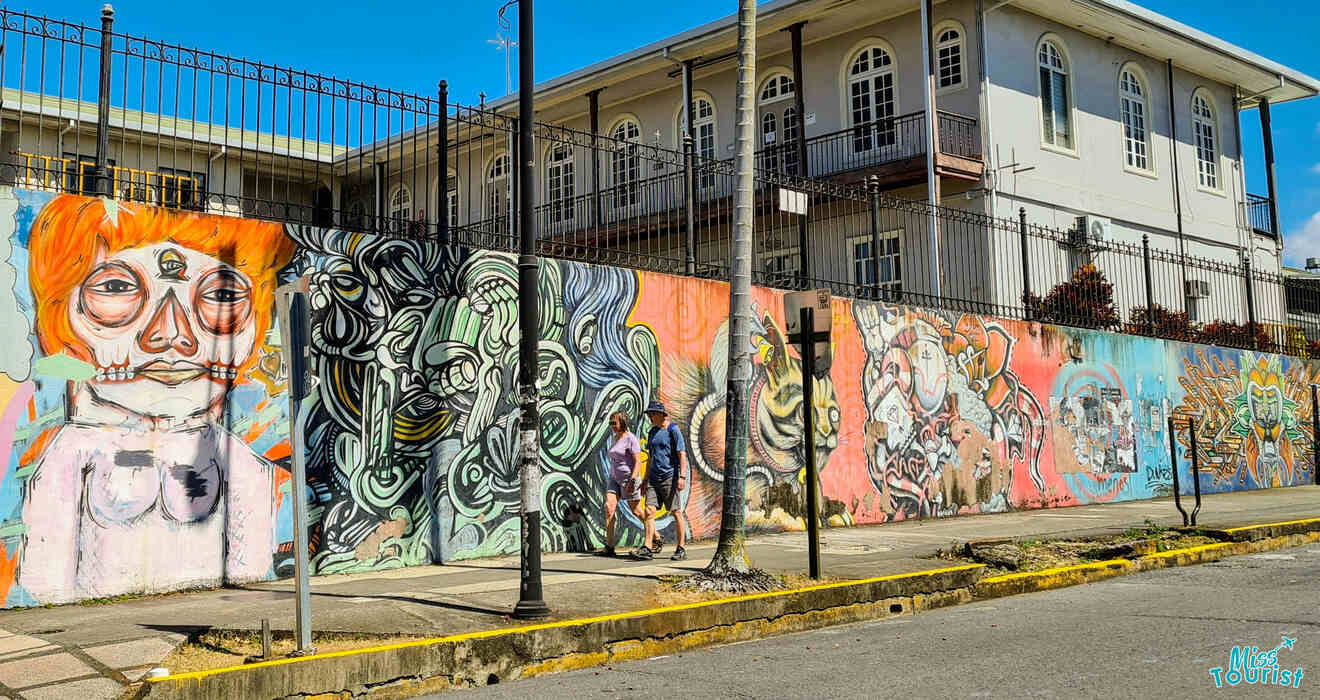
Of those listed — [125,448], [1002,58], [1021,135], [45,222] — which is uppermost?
[1002,58]

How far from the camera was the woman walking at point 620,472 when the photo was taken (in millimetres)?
10594

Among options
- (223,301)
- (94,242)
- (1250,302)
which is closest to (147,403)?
(223,301)

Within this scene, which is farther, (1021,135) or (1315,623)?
(1021,135)

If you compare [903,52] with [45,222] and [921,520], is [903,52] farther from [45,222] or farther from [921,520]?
[45,222]

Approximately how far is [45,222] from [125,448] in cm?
183

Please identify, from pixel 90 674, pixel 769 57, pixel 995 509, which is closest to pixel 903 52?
pixel 769 57

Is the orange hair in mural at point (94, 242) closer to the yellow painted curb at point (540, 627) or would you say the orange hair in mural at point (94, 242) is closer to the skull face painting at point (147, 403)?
the skull face painting at point (147, 403)

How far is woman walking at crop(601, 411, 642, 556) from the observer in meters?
10.6

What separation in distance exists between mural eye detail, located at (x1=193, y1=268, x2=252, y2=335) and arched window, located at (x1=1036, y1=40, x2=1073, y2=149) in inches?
630

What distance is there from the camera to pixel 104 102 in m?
8.60

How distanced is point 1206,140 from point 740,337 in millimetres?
20236

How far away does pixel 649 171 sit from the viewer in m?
22.9

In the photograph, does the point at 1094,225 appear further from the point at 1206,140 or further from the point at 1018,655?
the point at 1018,655

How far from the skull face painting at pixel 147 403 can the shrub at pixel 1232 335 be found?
17.7m
